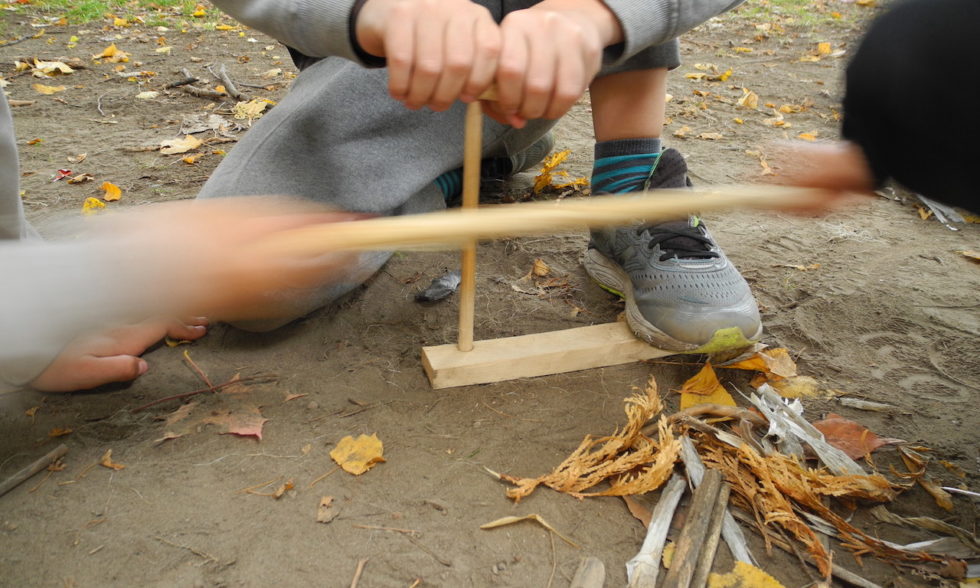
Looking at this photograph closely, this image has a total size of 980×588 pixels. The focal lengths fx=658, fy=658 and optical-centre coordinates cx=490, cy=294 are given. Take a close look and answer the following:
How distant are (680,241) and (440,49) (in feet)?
2.67

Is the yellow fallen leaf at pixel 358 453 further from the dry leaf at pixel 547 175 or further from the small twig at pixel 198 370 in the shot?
the dry leaf at pixel 547 175

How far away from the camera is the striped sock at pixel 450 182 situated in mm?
1988

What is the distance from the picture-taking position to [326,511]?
43.0 inches

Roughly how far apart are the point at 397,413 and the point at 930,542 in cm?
95

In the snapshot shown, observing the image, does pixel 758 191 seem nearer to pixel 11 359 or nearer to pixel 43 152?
pixel 11 359

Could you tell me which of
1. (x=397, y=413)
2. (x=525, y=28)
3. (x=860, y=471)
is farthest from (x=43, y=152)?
(x=860, y=471)

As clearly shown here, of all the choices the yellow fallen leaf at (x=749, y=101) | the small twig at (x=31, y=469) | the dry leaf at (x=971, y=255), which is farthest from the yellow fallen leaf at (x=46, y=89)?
the dry leaf at (x=971, y=255)

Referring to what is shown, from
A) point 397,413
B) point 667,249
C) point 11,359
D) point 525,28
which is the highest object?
point 525,28

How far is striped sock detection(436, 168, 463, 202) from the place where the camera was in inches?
78.3

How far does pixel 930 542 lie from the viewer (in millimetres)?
1078

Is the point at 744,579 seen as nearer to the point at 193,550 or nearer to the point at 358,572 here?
the point at 358,572

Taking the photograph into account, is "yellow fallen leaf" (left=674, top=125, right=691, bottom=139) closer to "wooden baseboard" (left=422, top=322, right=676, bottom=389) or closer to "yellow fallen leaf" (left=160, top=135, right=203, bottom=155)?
"wooden baseboard" (left=422, top=322, right=676, bottom=389)

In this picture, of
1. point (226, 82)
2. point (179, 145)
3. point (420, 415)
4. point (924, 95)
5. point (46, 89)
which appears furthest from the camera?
point (226, 82)

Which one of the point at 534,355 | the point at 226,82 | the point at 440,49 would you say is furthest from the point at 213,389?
the point at 226,82
